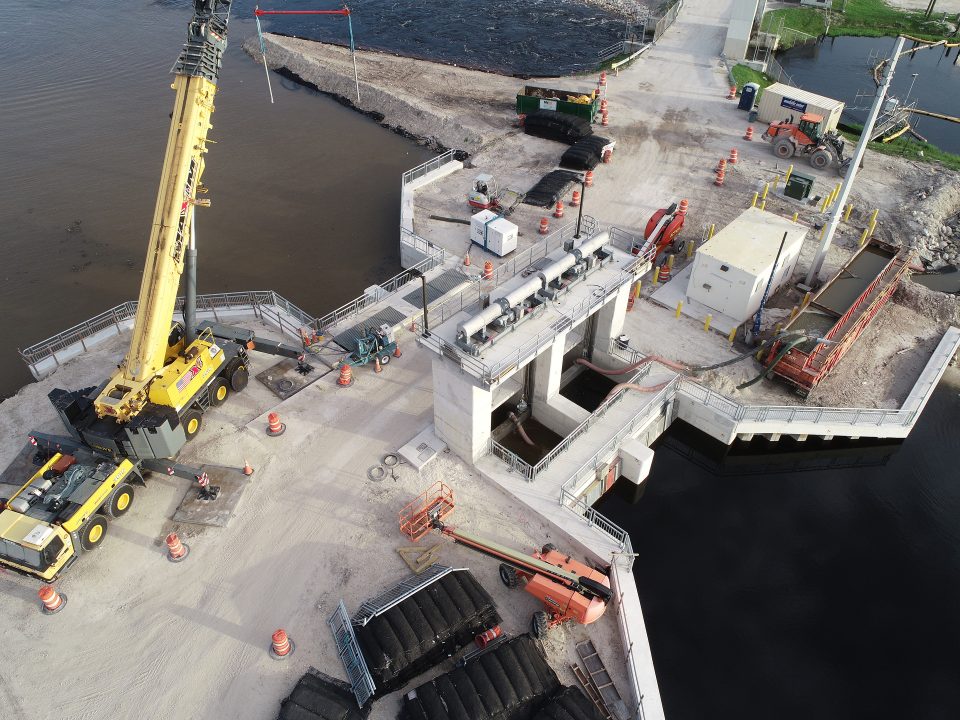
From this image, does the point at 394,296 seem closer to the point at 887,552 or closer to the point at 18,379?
the point at 18,379

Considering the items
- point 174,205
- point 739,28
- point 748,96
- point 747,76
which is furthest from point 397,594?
point 739,28

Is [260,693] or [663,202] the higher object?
[663,202]

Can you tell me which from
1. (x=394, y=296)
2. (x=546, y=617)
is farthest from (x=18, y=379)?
(x=546, y=617)

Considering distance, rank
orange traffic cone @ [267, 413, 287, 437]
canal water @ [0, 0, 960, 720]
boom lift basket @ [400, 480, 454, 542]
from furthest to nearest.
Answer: orange traffic cone @ [267, 413, 287, 437]
boom lift basket @ [400, 480, 454, 542]
canal water @ [0, 0, 960, 720]

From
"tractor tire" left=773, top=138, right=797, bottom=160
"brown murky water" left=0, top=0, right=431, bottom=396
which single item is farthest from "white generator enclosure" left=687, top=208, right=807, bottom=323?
"brown murky water" left=0, top=0, right=431, bottom=396

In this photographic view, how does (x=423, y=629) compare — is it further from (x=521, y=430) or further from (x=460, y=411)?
(x=521, y=430)

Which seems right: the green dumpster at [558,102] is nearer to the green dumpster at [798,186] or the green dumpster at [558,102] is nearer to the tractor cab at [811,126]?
the tractor cab at [811,126]

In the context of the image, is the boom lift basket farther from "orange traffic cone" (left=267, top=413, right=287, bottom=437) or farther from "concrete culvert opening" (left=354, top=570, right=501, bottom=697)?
"orange traffic cone" (left=267, top=413, right=287, bottom=437)
